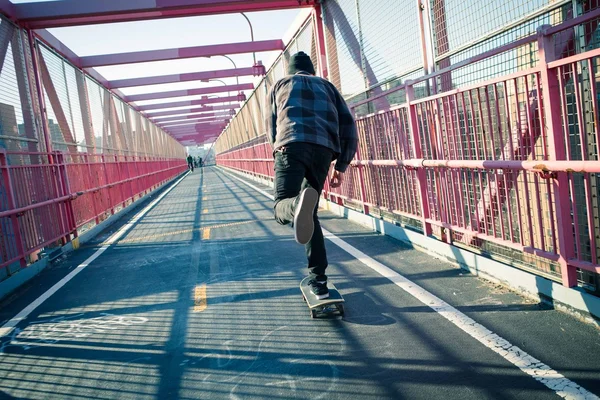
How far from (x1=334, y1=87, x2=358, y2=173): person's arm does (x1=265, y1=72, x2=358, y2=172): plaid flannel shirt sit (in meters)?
0.01

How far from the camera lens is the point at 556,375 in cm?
250

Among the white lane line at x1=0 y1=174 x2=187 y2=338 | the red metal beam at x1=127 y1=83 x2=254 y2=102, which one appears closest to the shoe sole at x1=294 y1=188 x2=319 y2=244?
the white lane line at x1=0 y1=174 x2=187 y2=338

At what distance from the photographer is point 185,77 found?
20.0 m

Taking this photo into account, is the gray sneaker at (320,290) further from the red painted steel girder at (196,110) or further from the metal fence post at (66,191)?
the red painted steel girder at (196,110)

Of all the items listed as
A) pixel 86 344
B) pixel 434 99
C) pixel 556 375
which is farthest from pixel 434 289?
pixel 86 344

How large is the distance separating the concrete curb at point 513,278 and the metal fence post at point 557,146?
5.4 inches

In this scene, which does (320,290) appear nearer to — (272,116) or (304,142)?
(304,142)

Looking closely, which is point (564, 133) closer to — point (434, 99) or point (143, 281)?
point (434, 99)

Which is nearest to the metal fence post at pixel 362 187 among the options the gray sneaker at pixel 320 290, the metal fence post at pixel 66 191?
the gray sneaker at pixel 320 290

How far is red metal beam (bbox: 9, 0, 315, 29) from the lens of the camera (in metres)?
9.79

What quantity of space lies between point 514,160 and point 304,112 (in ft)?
5.84

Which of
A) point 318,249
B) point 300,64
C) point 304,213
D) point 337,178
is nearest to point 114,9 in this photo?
point 300,64

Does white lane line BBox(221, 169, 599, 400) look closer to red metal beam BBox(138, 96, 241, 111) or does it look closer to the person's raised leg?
the person's raised leg

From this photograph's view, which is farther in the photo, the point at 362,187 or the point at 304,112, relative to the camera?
the point at 362,187
